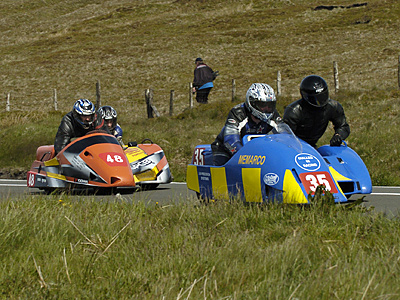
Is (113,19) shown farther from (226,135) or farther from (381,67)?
(226,135)

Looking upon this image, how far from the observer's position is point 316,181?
20.1 ft

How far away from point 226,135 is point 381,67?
119 ft

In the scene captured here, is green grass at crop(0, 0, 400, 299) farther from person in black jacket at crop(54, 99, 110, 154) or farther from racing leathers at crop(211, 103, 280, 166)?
person in black jacket at crop(54, 99, 110, 154)

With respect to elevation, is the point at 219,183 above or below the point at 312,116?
below

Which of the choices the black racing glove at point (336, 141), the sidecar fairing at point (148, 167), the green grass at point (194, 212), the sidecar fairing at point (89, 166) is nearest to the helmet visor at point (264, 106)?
the black racing glove at point (336, 141)

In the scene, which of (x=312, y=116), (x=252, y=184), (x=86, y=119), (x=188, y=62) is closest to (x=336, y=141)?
(x=312, y=116)

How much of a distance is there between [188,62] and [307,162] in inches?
1936

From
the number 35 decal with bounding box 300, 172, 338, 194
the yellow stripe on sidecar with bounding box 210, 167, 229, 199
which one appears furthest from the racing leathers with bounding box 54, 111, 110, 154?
the number 35 decal with bounding box 300, 172, 338, 194

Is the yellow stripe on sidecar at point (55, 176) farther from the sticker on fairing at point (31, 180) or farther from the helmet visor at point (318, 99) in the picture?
the helmet visor at point (318, 99)

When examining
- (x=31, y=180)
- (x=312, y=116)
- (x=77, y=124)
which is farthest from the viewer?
(x=77, y=124)

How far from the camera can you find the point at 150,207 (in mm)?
6578

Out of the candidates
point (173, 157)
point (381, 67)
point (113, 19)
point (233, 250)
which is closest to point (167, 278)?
point (233, 250)

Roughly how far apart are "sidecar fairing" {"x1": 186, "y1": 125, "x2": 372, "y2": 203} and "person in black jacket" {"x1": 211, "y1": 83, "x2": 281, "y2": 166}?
1.32ft

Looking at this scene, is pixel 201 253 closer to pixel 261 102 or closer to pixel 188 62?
pixel 261 102
